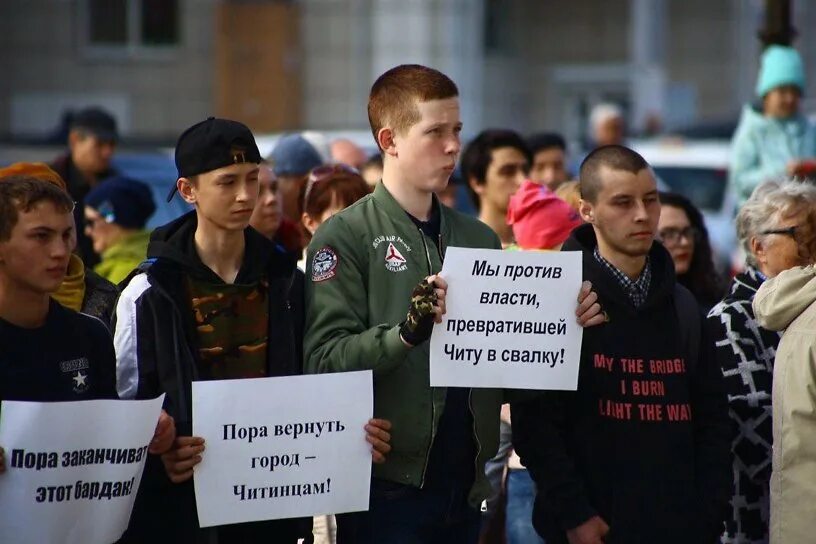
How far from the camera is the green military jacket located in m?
4.71

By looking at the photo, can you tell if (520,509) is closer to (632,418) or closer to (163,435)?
(632,418)

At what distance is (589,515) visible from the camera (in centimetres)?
486

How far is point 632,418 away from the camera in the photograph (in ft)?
16.0

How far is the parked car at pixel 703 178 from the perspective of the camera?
48.0 ft

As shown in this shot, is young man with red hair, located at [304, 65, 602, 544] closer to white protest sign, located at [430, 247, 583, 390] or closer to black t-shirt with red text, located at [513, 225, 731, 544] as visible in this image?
white protest sign, located at [430, 247, 583, 390]

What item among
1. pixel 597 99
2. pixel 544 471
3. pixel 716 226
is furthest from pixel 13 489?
pixel 597 99

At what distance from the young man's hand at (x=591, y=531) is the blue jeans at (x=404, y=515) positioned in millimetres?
361

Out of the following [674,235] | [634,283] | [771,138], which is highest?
[771,138]

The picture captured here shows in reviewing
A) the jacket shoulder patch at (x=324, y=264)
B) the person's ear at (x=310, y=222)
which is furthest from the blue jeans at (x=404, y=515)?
the person's ear at (x=310, y=222)

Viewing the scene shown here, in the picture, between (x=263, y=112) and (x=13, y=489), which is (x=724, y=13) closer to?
(x=263, y=112)

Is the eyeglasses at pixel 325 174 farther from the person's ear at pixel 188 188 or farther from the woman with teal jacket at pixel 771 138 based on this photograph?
the woman with teal jacket at pixel 771 138

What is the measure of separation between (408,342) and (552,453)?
0.69 metres

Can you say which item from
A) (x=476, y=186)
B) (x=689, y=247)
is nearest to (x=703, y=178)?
(x=476, y=186)

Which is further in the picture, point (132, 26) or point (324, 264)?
point (132, 26)
